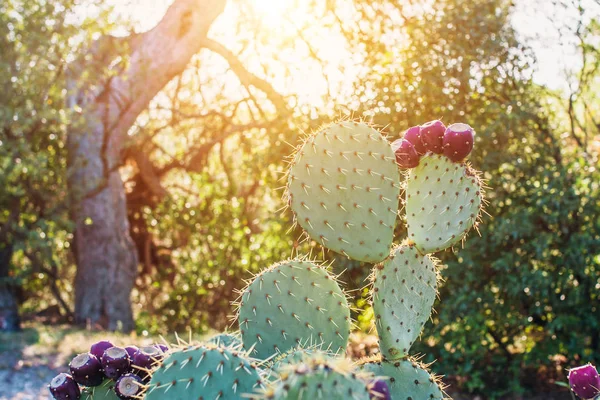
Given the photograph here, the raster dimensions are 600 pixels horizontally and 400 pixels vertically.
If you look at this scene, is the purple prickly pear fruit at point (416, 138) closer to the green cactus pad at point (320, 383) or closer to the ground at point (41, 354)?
the green cactus pad at point (320, 383)

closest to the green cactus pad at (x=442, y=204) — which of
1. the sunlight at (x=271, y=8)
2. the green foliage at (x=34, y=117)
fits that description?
the green foliage at (x=34, y=117)

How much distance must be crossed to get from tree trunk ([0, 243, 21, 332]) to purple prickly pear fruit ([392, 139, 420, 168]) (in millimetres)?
7614

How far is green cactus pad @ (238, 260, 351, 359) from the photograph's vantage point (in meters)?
1.79

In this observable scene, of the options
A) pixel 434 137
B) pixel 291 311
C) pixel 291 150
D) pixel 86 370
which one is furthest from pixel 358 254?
pixel 291 150

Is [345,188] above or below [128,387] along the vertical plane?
above

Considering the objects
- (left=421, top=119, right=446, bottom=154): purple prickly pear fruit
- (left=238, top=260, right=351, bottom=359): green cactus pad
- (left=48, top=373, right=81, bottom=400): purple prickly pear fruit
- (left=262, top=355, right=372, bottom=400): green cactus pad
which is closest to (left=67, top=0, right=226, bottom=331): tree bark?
(left=421, top=119, right=446, bottom=154): purple prickly pear fruit

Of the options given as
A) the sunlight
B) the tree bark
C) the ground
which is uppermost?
the sunlight

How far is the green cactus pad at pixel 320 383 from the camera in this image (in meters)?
0.98

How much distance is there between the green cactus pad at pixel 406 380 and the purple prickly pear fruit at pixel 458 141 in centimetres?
62

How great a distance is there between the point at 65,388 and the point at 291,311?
0.58 metres

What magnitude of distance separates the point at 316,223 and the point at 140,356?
65cm

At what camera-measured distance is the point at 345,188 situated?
2.02 m

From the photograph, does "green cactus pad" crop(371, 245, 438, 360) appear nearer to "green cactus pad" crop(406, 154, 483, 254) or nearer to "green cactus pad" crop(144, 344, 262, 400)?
"green cactus pad" crop(406, 154, 483, 254)

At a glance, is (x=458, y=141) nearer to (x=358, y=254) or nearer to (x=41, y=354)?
(x=358, y=254)
